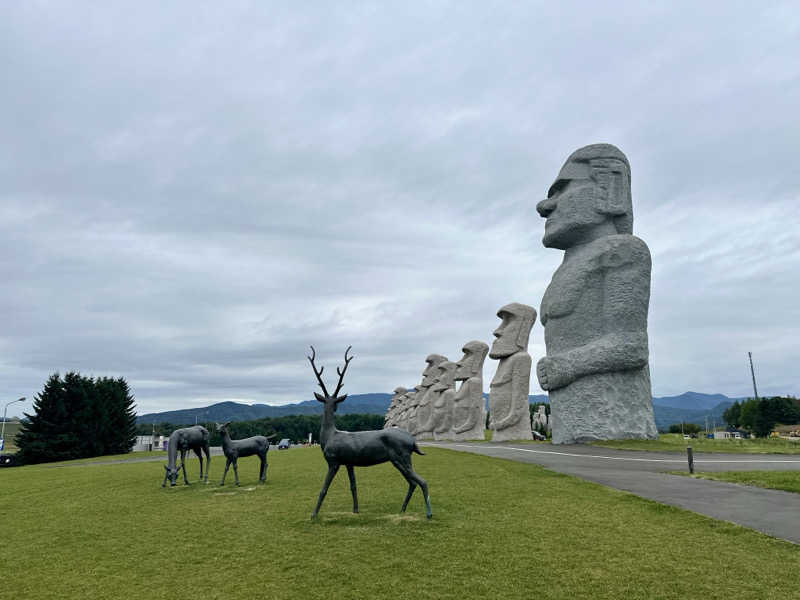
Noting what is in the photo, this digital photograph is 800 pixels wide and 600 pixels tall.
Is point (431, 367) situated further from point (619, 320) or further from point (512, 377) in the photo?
point (619, 320)

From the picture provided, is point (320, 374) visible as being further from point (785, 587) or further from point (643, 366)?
point (643, 366)

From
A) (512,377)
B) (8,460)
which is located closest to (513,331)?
(512,377)

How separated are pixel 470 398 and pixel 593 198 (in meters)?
15.1

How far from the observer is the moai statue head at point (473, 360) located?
95.2ft

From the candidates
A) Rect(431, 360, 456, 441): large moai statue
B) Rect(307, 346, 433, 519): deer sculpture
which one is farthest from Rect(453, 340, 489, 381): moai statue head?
Rect(307, 346, 433, 519): deer sculpture

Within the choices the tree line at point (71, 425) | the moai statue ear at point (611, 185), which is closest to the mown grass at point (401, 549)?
the moai statue ear at point (611, 185)

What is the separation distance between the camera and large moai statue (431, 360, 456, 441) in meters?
31.0

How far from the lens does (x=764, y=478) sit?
8.12 meters

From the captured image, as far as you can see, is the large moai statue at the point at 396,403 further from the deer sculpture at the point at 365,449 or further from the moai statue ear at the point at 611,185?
the deer sculpture at the point at 365,449

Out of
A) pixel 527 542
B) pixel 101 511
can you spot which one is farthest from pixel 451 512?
pixel 101 511

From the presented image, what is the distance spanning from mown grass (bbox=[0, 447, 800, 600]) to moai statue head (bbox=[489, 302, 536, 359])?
13964 mm

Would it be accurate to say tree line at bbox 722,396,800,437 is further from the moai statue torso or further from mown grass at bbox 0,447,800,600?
mown grass at bbox 0,447,800,600

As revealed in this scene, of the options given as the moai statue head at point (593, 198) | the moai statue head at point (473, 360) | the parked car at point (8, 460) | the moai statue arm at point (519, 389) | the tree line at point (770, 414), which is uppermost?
the moai statue head at point (593, 198)

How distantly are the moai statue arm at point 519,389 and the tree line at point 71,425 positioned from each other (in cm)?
2678
